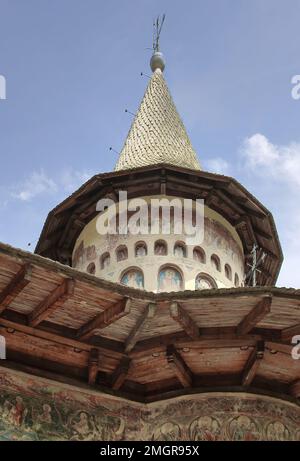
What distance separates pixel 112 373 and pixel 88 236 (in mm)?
4087

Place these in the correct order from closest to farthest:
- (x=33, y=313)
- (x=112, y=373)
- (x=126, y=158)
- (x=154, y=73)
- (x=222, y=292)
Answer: (x=222, y=292), (x=33, y=313), (x=112, y=373), (x=126, y=158), (x=154, y=73)

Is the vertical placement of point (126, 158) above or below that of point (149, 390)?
above

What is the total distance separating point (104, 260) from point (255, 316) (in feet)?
14.8

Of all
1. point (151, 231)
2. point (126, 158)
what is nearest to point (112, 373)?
point (151, 231)

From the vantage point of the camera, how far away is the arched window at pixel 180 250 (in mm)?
12352

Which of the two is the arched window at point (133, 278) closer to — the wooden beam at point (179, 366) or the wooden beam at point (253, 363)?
the wooden beam at point (179, 366)

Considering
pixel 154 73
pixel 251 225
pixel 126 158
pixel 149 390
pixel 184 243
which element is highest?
pixel 154 73

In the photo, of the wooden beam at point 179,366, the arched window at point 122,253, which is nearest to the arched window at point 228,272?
the arched window at point 122,253

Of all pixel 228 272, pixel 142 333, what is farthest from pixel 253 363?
pixel 228 272

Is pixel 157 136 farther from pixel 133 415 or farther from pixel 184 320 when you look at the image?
pixel 184 320

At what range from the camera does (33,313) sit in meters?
8.90

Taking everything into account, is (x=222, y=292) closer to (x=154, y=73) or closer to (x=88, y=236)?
(x=88, y=236)

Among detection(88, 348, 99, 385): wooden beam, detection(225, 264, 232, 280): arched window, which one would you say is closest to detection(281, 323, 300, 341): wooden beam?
detection(88, 348, 99, 385): wooden beam

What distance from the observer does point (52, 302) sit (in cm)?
854
